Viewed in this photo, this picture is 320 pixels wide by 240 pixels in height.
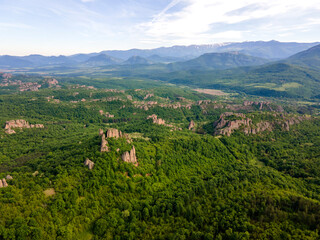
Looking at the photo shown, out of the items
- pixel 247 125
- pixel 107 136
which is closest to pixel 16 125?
pixel 107 136

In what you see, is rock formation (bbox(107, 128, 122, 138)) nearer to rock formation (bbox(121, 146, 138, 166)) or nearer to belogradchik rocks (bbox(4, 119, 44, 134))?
rock formation (bbox(121, 146, 138, 166))

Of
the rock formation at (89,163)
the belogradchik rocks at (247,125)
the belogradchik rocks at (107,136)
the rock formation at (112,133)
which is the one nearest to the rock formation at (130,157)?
the belogradchik rocks at (107,136)

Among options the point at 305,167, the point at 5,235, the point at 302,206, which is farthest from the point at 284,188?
the point at 5,235

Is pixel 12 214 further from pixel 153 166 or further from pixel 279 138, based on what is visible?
pixel 279 138

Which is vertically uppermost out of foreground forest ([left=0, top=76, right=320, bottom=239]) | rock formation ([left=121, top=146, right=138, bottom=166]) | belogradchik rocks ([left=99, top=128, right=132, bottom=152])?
belogradchik rocks ([left=99, top=128, right=132, bottom=152])

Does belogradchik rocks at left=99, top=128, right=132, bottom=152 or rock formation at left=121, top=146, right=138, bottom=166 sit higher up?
belogradchik rocks at left=99, top=128, right=132, bottom=152

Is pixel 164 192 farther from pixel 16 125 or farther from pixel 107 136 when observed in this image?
pixel 16 125

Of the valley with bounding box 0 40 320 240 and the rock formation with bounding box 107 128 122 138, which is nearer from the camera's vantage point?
the valley with bounding box 0 40 320 240

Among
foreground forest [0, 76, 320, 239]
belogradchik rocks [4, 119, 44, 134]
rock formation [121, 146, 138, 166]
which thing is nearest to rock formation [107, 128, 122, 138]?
foreground forest [0, 76, 320, 239]

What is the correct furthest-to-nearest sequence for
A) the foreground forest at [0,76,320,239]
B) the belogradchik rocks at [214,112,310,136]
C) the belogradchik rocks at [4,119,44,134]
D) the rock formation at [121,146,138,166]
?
the belogradchik rocks at [4,119,44,134]
the belogradchik rocks at [214,112,310,136]
the rock formation at [121,146,138,166]
the foreground forest at [0,76,320,239]

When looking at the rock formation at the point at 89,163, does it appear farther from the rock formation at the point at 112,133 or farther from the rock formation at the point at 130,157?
the rock formation at the point at 112,133

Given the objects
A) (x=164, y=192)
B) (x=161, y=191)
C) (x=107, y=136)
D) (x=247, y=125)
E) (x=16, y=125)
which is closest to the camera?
(x=164, y=192)
